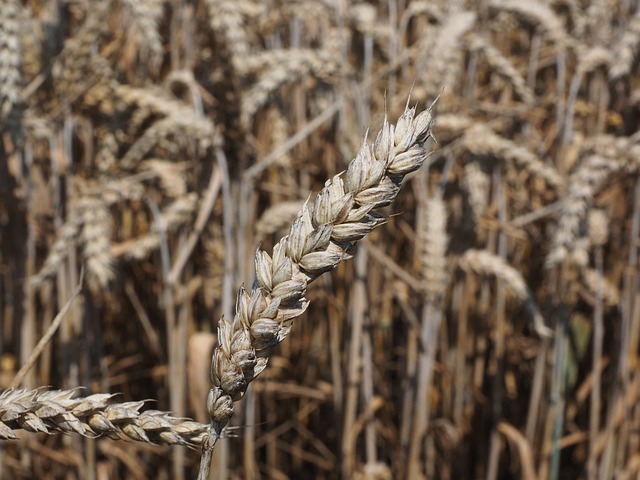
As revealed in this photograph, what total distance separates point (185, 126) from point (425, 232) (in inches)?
20.7

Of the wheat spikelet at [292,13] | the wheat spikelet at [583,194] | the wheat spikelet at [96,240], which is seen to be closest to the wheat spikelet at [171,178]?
the wheat spikelet at [96,240]

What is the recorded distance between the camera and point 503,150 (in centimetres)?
183

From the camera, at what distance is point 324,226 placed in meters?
0.52

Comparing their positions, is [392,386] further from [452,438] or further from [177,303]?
[177,303]

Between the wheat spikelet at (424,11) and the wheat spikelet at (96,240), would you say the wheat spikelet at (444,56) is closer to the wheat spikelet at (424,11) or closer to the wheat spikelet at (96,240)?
the wheat spikelet at (424,11)

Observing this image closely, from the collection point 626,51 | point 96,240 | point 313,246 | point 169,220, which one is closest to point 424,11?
point 626,51

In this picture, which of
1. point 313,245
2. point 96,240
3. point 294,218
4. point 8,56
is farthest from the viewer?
point 96,240

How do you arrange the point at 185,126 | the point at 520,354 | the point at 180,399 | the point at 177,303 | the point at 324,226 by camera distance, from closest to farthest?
the point at 324,226, the point at 185,126, the point at 180,399, the point at 177,303, the point at 520,354

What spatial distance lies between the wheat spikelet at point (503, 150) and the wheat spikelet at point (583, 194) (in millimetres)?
101

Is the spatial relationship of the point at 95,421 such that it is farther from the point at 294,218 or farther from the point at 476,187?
the point at 476,187

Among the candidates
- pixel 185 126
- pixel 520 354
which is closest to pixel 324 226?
pixel 185 126

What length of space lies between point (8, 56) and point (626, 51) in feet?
4.55

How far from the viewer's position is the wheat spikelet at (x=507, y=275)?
1700mm

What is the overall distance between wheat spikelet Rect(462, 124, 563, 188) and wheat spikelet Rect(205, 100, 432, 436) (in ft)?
4.29
